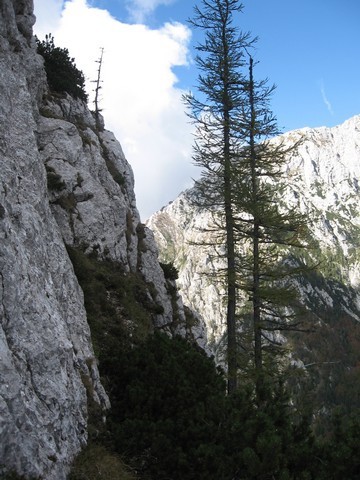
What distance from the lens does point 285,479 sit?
22.7ft

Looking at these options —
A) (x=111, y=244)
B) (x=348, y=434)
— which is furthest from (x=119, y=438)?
(x=111, y=244)

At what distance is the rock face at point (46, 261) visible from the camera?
754 centimetres

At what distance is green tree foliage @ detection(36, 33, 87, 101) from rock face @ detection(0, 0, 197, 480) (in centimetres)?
278

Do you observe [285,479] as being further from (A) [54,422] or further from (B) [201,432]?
(A) [54,422]

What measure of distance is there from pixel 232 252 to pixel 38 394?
1143 cm

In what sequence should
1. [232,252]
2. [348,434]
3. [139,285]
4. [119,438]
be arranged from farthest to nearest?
[139,285], [232,252], [119,438], [348,434]

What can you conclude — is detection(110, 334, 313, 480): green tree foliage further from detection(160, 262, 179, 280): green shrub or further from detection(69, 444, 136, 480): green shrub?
detection(160, 262, 179, 280): green shrub

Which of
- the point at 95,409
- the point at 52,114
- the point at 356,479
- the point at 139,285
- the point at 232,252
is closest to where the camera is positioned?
the point at 356,479

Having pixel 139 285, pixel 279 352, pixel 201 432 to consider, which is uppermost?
pixel 139 285

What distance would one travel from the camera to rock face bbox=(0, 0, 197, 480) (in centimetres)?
754

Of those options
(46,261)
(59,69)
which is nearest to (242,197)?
(46,261)

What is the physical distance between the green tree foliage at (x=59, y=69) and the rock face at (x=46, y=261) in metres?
2.78

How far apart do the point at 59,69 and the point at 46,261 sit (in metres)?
22.3

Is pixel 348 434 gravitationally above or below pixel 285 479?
above
